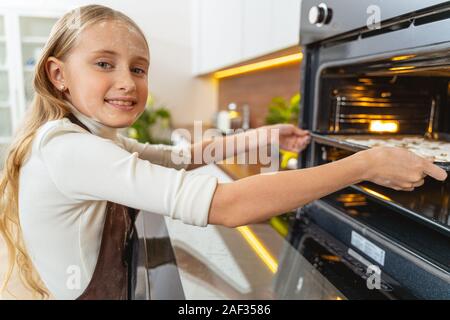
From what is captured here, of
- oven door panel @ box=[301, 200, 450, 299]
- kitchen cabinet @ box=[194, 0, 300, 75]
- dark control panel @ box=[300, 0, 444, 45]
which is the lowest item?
oven door panel @ box=[301, 200, 450, 299]

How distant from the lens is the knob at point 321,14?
720mm

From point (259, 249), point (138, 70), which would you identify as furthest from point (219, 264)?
point (138, 70)

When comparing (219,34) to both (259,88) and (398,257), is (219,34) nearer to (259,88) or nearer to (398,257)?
(259,88)

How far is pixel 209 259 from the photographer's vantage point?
76cm


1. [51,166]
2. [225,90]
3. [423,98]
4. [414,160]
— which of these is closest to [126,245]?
[51,166]

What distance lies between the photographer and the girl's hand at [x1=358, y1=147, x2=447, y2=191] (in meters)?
0.52

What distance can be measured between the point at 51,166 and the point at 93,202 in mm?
106

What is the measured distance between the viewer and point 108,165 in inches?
20.2

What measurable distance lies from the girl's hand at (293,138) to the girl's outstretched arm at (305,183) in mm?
343

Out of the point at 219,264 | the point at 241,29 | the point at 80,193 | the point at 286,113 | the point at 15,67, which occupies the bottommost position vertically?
the point at 219,264

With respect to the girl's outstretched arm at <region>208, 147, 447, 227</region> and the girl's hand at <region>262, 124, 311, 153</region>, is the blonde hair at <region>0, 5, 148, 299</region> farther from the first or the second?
the girl's hand at <region>262, 124, 311, 153</region>

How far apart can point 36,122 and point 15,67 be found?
31 cm

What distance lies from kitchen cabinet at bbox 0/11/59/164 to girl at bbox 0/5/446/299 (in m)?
0.07

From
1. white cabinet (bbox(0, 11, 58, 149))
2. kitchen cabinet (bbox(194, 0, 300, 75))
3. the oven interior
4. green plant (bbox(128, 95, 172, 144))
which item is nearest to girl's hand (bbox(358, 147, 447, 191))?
the oven interior
